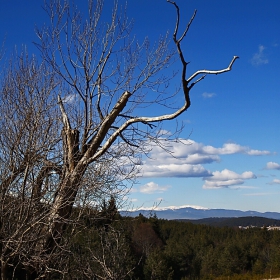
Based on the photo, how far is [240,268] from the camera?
→ 44.8 metres

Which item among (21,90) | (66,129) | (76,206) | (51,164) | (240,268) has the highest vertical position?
(21,90)

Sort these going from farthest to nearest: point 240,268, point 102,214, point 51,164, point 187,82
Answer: point 240,268 → point 102,214 → point 51,164 → point 187,82

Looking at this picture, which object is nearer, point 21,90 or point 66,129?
point 66,129

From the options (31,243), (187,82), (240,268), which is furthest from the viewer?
(240,268)

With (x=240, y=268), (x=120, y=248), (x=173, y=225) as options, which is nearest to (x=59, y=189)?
(x=120, y=248)

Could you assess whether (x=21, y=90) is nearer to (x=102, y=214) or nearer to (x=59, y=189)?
(x=59, y=189)

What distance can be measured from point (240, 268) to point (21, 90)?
145ft

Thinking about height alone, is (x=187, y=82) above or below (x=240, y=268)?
above

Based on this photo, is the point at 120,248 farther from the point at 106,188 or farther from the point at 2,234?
the point at 2,234

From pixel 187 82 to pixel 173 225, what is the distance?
206 ft

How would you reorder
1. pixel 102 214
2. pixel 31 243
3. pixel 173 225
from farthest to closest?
pixel 173 225, pixel 102 214, pixel 31 243

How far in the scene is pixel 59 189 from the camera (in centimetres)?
423

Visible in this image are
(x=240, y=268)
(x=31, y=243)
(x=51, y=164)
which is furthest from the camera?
(x=240, y=268)

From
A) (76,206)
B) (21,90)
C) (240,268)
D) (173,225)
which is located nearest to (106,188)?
(76,206)
